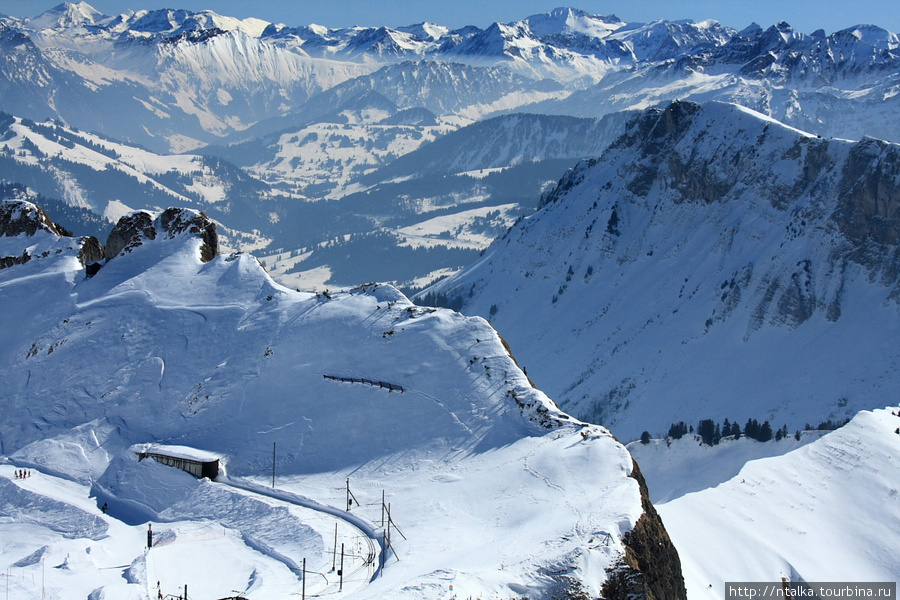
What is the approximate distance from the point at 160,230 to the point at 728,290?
122 m

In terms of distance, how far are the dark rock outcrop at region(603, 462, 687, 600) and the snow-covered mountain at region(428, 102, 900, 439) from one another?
9801 centimetres

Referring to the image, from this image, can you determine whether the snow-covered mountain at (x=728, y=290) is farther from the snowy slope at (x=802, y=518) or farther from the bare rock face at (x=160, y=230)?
the bare rock face at (x=160, y=230)

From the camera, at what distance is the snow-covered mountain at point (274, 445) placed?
3650 centimetres

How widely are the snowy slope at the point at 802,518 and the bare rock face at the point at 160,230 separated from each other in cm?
4137

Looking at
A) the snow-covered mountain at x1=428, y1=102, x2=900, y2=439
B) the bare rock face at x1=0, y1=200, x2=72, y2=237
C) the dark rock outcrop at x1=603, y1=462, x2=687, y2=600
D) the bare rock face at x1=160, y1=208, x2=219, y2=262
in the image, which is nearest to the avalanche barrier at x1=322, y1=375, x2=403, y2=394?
the dark rock outcrop at x1=603, y1=462, x2=687, y2=600

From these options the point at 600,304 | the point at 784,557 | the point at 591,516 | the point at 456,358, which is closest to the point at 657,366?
the point at 600,304

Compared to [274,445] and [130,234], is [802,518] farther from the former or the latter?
[130,234]

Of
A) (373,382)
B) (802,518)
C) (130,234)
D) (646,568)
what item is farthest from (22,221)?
(802,518)

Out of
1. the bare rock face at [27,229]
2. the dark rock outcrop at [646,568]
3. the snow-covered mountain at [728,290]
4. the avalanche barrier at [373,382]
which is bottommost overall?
the snow-covered mountain at [728,290]

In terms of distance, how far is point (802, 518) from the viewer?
72.1 meters

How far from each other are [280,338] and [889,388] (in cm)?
10815

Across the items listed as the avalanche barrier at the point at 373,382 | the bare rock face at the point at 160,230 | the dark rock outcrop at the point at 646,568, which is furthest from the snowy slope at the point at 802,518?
the bare rock face at the point at 160,230

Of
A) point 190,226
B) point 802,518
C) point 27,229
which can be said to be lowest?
point 802,518

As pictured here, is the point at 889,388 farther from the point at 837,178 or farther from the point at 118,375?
the point at 118,375
